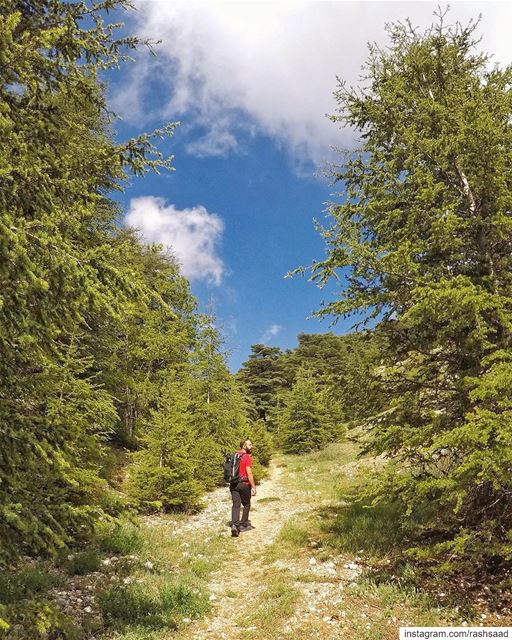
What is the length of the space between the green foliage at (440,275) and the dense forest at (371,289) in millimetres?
43

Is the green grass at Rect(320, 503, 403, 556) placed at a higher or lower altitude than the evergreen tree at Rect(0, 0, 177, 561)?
lower

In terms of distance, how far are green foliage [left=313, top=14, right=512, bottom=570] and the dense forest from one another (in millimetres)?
43

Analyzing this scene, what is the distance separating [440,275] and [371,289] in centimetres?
161

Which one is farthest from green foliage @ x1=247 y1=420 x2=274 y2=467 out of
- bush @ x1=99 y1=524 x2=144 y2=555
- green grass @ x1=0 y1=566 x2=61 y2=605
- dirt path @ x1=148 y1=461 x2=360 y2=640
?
green grass @ x1=0 y1=566 x2=61 y2=605

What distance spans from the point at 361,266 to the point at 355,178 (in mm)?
3240

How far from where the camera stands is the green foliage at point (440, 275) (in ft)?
21.9

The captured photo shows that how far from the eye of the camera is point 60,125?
587cm

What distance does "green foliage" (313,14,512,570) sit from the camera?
6.67 m

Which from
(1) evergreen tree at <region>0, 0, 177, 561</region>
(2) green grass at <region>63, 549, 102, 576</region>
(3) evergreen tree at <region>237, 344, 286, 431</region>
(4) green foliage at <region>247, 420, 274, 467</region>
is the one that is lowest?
(2) green grass at <region>63, 549, 102, 576</region>

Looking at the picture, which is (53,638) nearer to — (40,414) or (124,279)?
(40,414)

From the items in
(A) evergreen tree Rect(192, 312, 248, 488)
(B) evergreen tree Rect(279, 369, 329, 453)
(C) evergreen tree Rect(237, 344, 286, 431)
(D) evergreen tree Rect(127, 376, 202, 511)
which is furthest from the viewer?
(C) evergreen tree Rect(237, 344, 286, 431)

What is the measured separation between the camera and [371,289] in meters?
9.20

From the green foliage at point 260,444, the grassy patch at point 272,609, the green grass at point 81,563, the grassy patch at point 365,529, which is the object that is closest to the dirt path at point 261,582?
the grassy patch at point 272,609

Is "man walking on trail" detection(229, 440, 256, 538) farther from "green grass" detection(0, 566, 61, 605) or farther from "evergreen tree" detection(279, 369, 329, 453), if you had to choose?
"evergreen tree" detection(279, 369, 329, 453)
